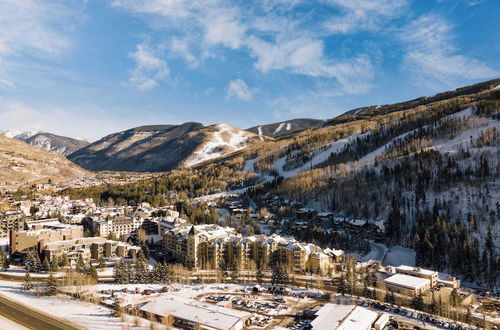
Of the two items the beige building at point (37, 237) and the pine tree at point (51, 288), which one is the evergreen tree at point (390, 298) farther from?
the beige building at point (37, 237)

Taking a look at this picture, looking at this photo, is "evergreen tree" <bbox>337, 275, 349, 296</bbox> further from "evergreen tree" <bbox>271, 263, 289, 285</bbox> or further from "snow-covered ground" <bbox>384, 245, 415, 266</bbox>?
"snow-covered ground" <bbox>384, 245, 415, 266</bbox>

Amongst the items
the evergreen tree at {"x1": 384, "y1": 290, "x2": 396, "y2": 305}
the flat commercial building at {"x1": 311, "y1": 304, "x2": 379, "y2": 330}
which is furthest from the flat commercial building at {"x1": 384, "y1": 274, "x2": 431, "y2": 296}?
the flat commercial building at {"x1": 311, "y1": 304, "x2": 379, "y2": 330}

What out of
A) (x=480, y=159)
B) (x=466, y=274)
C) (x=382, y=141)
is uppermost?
(x=382, y=141)

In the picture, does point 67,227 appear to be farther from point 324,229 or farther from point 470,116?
point 470,116

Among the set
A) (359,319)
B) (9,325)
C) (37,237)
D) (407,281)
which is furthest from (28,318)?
(407,281)

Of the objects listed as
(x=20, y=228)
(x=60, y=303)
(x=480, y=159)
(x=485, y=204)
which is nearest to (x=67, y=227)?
(x=20, y=228)

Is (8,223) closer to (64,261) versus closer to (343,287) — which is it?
(64,261)

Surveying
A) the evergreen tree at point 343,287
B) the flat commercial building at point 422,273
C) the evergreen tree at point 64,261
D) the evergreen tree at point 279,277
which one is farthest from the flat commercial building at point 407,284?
the evergreen tree at point 64,261
